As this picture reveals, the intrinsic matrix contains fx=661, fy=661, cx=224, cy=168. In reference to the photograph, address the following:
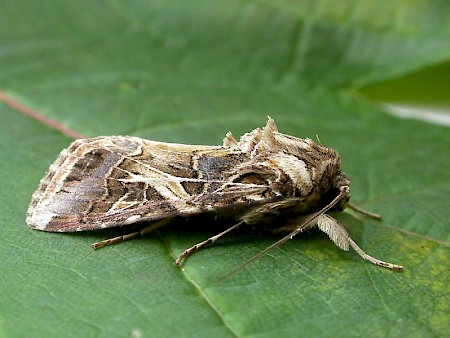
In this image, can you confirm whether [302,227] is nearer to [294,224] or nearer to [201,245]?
[294,224]

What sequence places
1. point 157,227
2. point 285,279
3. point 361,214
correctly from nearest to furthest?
point 285,279 → point 157,227 → point 361,214

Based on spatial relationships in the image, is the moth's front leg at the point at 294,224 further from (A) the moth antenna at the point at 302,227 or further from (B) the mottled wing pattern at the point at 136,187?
(B) the mottled wing pattern at the point at 136,187

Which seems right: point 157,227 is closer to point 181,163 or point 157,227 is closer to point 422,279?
point 181,163

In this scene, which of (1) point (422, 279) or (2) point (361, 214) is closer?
(1) point (422, 279)

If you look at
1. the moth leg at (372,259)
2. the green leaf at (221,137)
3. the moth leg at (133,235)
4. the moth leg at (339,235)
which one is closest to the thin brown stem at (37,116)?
the green leaf at (221,137)

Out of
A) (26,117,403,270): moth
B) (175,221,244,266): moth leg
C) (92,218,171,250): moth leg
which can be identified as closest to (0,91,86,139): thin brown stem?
(26,117,403,270): moth

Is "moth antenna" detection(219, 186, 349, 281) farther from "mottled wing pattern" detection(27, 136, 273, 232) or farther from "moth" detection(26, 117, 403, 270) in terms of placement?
"mottled wing pattern" detection(27, 136, 273, 232)

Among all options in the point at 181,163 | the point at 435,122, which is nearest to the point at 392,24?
the point at 435,122
